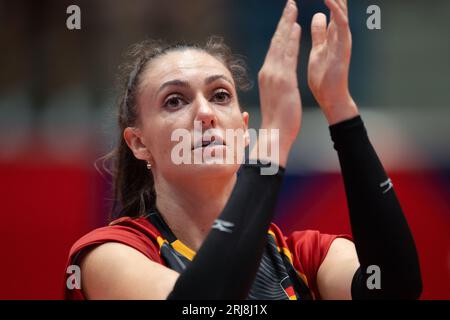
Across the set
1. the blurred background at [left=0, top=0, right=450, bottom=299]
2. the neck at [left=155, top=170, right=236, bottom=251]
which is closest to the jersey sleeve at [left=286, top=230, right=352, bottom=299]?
the neck at [left=155, top=170, right=236, bottom=251]

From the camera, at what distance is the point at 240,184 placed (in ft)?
3.70

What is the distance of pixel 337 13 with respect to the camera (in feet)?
4.17

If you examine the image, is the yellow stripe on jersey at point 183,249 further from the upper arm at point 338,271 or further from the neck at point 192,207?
the upper arm at point 338,271

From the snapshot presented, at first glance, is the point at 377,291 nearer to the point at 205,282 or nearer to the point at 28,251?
the point at 205,282

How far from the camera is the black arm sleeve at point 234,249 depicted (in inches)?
42.3

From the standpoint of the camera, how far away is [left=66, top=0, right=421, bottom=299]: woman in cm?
111

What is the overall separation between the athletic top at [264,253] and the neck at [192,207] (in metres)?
0.03

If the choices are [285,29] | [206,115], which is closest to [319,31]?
[285,29]

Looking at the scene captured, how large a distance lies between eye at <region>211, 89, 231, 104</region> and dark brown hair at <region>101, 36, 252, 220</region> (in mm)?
203

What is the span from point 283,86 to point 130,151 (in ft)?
→ 2.48

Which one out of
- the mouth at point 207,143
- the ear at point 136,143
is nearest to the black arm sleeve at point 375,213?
the mouth at point 207,143

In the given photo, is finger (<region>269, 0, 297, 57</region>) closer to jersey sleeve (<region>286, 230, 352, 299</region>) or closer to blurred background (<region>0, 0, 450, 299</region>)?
jersey sleeve (<region>286, 230, 352, 299</region>)

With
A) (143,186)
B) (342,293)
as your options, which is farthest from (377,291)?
(143,186)
